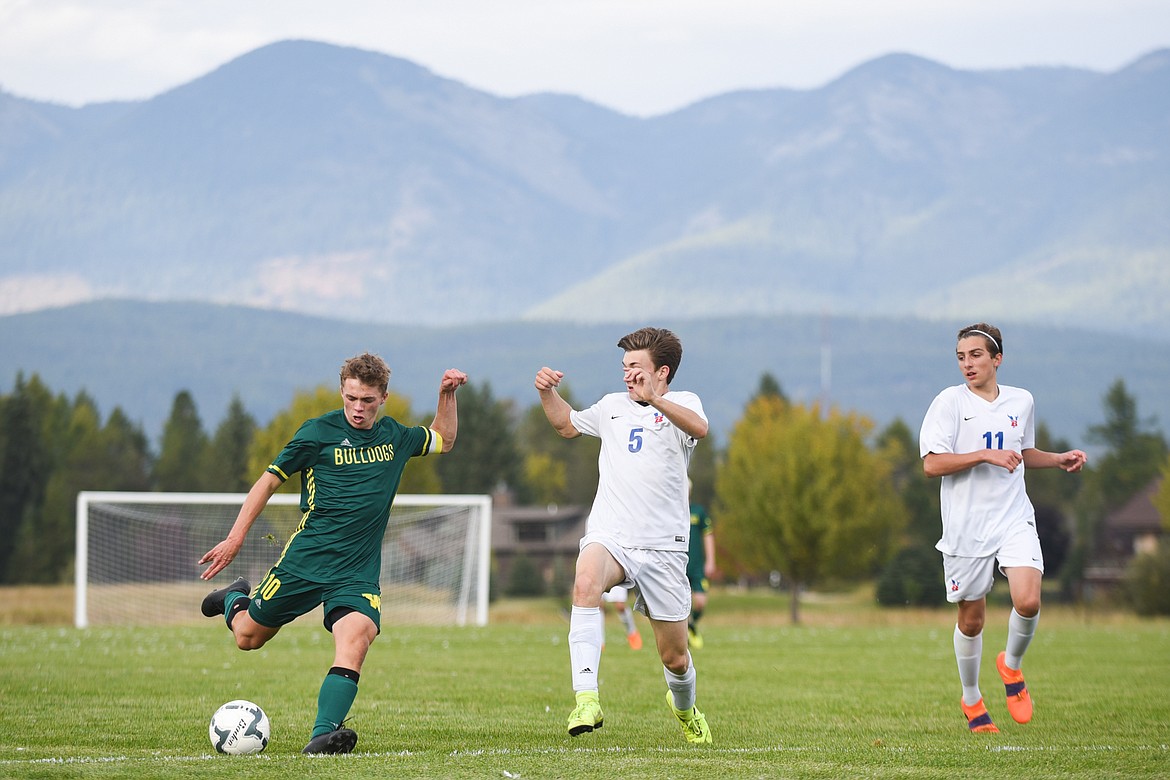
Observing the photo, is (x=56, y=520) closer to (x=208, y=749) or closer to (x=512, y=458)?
(x=512, y=458)

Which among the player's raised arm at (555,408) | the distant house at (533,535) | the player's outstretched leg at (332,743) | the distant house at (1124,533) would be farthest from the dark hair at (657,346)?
the distant house at (533,535)

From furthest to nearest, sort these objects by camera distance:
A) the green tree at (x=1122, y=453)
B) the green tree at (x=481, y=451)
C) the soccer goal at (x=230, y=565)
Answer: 1. the green tree at (x=1122, y=453)
2. the green tree at (x=481, y=451)
3. the soccer goal at (x=230, y=565)

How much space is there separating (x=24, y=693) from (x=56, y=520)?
7123 cm

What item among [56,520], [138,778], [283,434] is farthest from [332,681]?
[56,520]

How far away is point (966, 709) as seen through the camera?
912 centimetres

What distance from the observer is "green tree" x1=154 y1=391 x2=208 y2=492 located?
9875 centimetres

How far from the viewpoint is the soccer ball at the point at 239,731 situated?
7480mm

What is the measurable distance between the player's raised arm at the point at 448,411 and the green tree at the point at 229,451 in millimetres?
81387

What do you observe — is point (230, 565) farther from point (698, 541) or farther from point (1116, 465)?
point (1116, 465)

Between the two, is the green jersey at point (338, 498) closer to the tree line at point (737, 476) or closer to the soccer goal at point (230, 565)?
the soccer goal at point (230, 565)

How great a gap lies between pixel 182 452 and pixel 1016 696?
98.7 meters

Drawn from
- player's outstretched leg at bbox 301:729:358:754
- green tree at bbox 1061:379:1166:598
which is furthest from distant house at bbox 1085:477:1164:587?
player's outstretched leg at bbox 301:729:358:754

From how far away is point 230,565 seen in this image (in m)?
30.4

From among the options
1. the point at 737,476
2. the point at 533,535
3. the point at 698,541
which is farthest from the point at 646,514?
the point at 533,535
